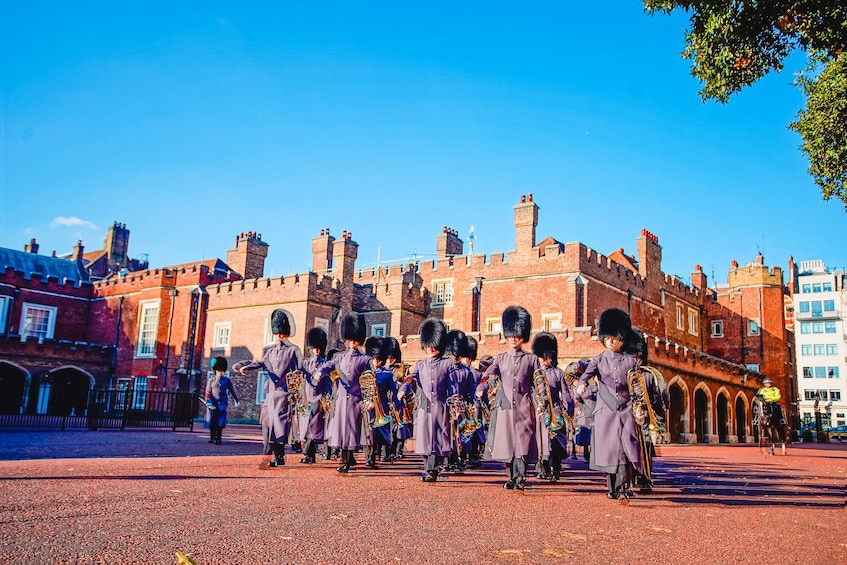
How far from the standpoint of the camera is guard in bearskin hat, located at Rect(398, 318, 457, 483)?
9133mm

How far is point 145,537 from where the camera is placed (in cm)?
477

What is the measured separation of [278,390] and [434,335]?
250cm

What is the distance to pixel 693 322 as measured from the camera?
3972cm

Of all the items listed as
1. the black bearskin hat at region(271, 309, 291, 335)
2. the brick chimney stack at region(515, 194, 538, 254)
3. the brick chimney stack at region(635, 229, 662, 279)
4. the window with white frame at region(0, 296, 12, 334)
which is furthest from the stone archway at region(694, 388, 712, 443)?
the window with white frame at region(0, 296, 12, 334)

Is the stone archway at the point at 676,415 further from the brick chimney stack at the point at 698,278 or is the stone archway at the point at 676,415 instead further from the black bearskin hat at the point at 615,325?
the black bearskin hat at the point at 615,325

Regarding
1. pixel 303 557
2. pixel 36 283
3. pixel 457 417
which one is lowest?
pixel 303 557

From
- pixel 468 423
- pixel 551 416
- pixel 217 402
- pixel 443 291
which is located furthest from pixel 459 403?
pixel 443 291

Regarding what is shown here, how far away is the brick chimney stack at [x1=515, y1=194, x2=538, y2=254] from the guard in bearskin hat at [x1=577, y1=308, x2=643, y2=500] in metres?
21.5

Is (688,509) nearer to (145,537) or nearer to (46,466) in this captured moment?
(145,537)

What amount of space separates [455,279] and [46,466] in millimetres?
23591

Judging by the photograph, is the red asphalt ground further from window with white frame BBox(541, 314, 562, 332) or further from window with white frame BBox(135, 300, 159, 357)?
window with white frame BBox(135, 300, 159, 357)

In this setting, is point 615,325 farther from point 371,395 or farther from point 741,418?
point 741,418

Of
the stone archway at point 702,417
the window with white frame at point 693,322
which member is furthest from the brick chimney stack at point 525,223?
the window with white frame at point 693,322

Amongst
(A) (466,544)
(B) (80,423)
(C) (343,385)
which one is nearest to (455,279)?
(B) (80,423)
